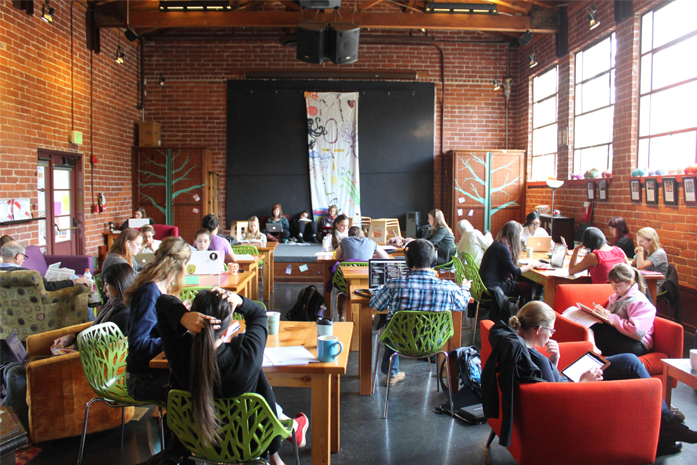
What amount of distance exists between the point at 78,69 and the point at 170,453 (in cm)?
718

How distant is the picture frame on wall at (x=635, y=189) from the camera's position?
20.8ft

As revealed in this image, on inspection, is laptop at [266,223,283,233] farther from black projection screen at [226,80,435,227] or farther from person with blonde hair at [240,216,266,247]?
person with blonde hair at [240,216,266,247]

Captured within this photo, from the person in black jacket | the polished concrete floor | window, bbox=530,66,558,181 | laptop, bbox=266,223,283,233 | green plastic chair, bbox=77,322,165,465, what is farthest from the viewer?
laptop, bbox=266,223,283,233

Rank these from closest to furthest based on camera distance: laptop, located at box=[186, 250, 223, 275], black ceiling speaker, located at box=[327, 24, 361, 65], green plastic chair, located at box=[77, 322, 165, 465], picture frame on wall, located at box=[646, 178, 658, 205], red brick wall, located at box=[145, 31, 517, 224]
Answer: green plastic chair, located at box=[77, 322, 165, 465], laptop, located at box=[186, 250, 223, 275], picture frame on wall, located at box=[646, 178, 658, 205], black ceiling speaker, located at box=[327, 24, 361, 65], red brick wall, located at box=[145, 31, 517, 224]

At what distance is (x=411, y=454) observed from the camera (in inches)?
115

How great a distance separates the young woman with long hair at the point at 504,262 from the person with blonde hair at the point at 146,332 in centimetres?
319

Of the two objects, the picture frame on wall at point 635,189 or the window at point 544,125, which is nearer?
the picture frame on wall at point 635,189

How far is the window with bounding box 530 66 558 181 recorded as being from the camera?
9.06 m

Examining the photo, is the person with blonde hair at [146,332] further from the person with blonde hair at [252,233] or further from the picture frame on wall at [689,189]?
the picture frame on wall at [689,189]

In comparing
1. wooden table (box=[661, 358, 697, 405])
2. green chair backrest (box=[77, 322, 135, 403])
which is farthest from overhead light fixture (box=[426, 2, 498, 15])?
green chair backrest (box=[77, 322, 135, 403])

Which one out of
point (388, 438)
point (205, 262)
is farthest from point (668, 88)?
point (205, 262)

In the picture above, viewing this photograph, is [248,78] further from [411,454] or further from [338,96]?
[411,454]

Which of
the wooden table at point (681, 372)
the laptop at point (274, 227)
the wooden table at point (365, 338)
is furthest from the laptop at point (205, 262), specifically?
the laptop at point (274, 227)

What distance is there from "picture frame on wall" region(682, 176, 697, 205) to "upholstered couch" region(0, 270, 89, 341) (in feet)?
19.1
